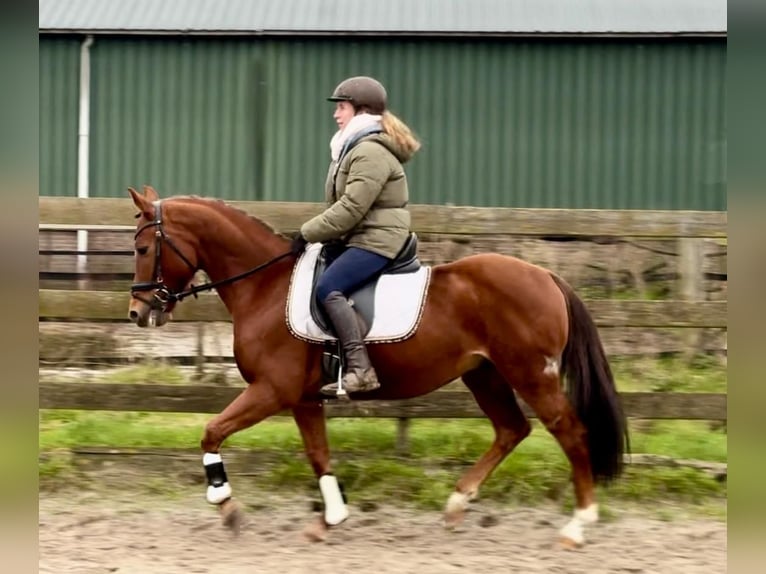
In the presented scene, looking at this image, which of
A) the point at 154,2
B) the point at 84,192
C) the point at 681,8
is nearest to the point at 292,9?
the point at 154,2

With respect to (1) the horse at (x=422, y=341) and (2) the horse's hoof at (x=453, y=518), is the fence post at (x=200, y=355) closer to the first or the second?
(1) the horse at (x=422, y=341)

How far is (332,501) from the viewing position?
18.4 feet

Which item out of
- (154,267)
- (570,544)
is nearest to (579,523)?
(570,544)

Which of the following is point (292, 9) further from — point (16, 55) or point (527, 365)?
point (16, 55)

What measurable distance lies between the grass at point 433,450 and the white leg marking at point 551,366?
112 centimetres

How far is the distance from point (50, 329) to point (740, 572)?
561cm

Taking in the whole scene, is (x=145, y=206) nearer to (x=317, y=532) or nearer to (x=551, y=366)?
(x=317, y=532)

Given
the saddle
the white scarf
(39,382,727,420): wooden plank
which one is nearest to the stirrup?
the saddle

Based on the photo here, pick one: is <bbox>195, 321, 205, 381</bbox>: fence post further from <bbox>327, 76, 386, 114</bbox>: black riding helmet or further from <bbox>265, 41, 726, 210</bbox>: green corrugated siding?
<bbox>265, 41, 726, 210</bbox>: green corrugated siding

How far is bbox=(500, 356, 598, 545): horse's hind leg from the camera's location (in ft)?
17.7

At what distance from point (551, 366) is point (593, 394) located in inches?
13.1

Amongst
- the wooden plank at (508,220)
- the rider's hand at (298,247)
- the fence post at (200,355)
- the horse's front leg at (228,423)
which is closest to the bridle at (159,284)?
the rider's hand at (298,247)

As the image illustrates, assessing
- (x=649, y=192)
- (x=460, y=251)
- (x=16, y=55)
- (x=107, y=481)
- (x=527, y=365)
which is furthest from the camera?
(x=649, y=192)

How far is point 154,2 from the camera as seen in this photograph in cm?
1295
